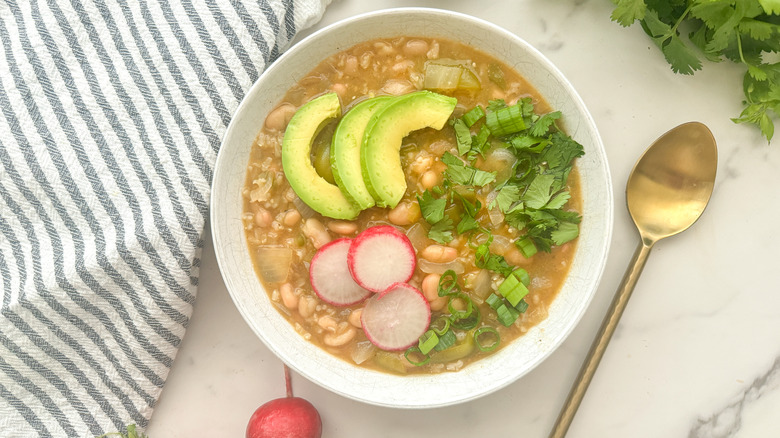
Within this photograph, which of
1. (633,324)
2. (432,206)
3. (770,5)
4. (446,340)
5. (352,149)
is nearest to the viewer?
(770,5)

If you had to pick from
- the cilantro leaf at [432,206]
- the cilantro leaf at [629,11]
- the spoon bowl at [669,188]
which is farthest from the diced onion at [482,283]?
the cilantro leaf at [629,11]

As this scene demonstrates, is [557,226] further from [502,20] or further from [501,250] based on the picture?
[502,20]

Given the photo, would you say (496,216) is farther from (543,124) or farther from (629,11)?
(629,11)

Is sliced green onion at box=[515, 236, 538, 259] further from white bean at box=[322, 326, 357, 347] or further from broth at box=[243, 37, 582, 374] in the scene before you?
white bean at box=[322, 326, 357, 347]

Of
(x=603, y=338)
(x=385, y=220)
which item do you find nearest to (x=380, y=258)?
(x=385, y=220)

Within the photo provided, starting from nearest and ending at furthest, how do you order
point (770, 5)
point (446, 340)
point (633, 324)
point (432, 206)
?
point (770, 5)
point (432, 206)
point (446, 340)
point (633, 324)

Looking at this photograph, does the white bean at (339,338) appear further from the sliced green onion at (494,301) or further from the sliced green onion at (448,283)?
the sliced green onion at (494,301)

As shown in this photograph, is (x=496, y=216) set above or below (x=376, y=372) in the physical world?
above
